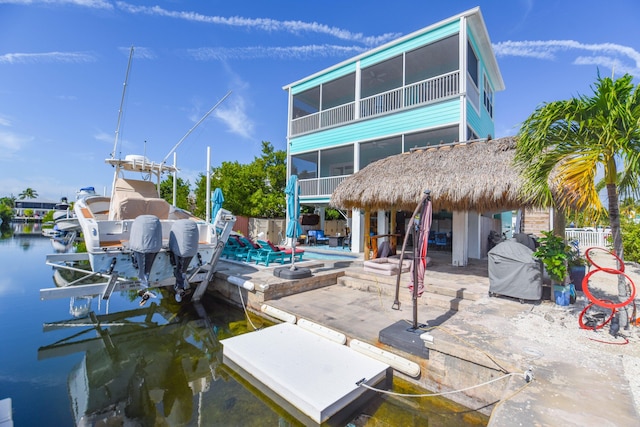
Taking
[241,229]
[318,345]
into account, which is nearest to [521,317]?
[318,345]

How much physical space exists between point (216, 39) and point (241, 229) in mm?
9375

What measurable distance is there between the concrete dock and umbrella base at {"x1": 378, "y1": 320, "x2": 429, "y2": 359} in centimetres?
5

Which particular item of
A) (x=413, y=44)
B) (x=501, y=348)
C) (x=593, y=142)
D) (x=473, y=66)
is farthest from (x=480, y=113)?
(x=501, y=348)

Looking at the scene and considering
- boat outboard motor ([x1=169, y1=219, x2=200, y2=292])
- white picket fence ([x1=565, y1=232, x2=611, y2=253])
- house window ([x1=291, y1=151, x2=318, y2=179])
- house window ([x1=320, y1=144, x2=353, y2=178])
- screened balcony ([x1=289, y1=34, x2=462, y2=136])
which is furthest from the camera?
house window ([x1=291, y1=151, x2=318, y2=179])

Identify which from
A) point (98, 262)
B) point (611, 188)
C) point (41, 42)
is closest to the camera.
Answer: point (611, 188)

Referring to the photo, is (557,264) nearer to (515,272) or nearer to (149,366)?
(515,272)

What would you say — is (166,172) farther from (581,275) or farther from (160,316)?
(581,275)

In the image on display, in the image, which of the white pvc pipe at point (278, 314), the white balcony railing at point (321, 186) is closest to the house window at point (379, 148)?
the white balcony railing at point (321, 186)

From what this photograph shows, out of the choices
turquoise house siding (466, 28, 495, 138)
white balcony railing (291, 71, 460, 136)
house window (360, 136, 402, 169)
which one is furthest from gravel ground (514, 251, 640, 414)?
house window (360, 136, 402, 169)

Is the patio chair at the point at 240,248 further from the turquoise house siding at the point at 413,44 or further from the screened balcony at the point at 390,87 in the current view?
the turquoise house siding at the point at 413,44

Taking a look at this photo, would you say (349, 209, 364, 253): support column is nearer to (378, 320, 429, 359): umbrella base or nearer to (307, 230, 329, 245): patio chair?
(307, 230, 329, 245): patio chair

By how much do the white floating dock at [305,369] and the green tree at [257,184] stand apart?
12.4 m

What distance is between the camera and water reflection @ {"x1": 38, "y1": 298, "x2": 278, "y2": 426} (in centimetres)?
336

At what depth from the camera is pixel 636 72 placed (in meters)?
3.06
